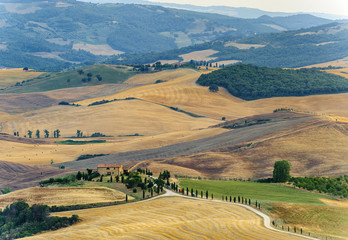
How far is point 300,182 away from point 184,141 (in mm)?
55456

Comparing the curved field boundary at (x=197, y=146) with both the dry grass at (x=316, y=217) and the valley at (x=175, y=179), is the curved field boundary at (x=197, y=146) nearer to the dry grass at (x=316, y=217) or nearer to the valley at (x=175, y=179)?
the valley at (x=175, y=179)

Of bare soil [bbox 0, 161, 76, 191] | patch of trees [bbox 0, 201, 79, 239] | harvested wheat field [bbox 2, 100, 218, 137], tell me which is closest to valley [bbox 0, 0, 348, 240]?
patch of trees [bbox 0, 201, 79, 239]

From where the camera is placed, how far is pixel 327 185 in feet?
318

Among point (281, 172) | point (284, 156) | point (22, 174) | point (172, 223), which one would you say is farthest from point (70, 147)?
point (172, 223)

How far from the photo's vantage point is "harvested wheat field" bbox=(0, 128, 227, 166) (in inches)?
5477

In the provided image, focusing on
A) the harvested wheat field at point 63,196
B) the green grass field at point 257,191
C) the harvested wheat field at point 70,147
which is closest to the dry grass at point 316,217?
the green grass field at point 257,191

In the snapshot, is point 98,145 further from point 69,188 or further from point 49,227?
point 49,227

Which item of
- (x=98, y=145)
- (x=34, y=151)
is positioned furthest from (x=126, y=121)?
(x=34, y=151)

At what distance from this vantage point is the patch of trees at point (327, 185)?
93.5 metres

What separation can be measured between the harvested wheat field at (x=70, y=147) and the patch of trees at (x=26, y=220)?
63910mm

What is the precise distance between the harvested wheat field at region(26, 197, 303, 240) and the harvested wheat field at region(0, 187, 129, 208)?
12.8 ft

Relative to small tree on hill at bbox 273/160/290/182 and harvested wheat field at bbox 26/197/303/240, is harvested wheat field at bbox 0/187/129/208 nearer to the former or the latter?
harvested wheat field at bbox 26/197/303/240

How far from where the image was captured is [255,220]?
6712cm

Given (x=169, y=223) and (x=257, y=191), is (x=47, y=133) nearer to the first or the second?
(x=257, y=191)
